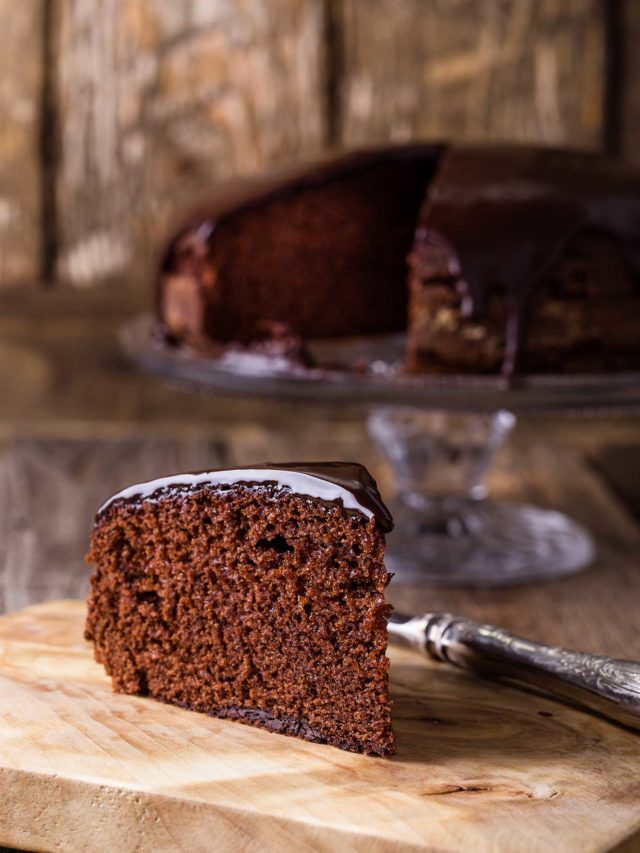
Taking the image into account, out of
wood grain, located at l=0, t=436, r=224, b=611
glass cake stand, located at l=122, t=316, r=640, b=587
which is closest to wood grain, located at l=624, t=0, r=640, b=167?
glass cake stand, located at l=122, t=316, r=640, b=587

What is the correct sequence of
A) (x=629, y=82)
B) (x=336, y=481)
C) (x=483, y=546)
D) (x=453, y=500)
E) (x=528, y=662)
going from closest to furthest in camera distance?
(x=336, y=481) < (x=528, y=662) < (x=483, y=546) < (x=453, y=500) < (x=629, y=82)

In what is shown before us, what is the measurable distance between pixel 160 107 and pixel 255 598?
2.14 m

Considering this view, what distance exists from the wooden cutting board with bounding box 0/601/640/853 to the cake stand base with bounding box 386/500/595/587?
0.62 meters

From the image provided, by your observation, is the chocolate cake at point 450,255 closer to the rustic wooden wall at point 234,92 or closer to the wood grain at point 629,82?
the rustic wooden wall at point 234,92

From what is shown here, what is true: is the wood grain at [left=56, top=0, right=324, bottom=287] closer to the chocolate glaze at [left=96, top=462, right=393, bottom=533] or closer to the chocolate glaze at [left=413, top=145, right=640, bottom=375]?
the chocolate glaze at [left=413, top=145, right=640, bottom=375]

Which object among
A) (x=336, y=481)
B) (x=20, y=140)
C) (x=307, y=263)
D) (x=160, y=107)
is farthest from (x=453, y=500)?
(x=20, y=140)

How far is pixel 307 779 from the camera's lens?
1.28 meters

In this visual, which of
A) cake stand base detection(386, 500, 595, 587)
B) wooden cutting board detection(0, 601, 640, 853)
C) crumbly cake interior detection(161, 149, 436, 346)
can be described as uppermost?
crumbly cake interior detection(161, 149, 436, 346)

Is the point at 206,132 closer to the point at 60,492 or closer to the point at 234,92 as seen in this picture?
the point at 234,92

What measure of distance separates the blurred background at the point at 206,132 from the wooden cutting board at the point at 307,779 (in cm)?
139

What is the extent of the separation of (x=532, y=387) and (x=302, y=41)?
1563 mm

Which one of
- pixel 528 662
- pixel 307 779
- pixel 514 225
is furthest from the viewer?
pixel 514 225

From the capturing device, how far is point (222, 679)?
1.49 m

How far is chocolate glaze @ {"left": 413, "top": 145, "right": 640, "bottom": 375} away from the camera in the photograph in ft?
6.93
